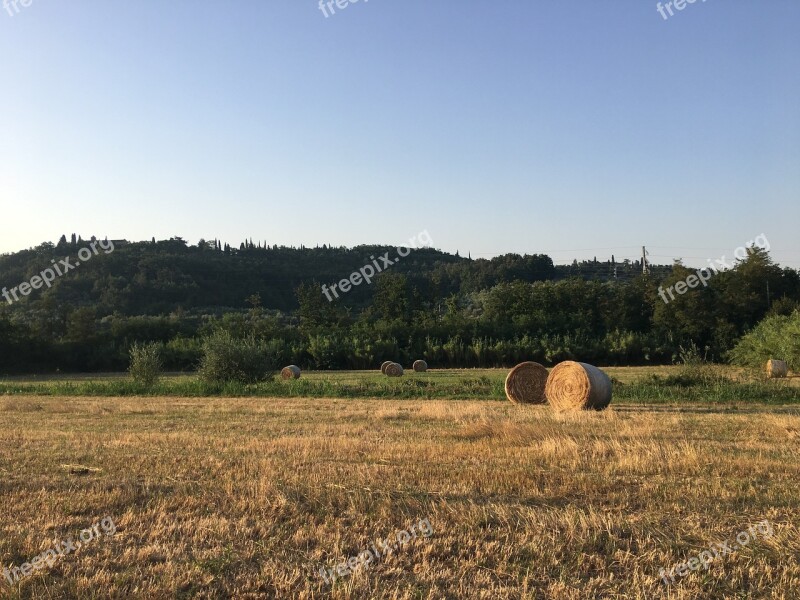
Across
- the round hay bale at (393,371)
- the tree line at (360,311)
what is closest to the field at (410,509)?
the tree line at (360,311)

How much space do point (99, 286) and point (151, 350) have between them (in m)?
57.2

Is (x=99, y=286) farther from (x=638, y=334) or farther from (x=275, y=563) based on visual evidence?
(x=275, y=563)

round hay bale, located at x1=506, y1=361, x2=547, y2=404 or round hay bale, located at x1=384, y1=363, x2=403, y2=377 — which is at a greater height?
round hay bale, located at x1=506, y1=361, x2=547, y2=404

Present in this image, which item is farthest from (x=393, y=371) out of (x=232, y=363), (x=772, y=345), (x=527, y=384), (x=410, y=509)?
(x=410, y=509)

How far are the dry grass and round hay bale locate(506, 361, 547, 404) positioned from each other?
8.33 metres

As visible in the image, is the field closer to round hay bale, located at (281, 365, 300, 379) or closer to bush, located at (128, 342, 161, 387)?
bush, located at (128, 342, 161, 387)

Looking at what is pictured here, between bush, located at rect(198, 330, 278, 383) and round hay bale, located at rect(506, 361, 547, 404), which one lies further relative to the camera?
bush, located at rect(198, 330, 278, 383)

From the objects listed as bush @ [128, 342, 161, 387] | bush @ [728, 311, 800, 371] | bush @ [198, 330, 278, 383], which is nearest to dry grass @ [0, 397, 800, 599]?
bush @ [198, 330, 278, 383]

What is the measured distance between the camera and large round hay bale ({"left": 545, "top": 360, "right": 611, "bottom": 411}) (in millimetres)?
17234

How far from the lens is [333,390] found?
2445 centimetres

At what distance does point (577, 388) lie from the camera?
17.5 m

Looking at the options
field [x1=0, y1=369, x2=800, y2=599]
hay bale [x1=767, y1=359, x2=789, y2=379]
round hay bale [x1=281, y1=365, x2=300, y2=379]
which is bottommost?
hay bale [x1=767, y1=359, x2=789, y2=379]

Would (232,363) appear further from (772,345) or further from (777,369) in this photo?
(772,345)

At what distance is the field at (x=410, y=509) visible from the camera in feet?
15.4
